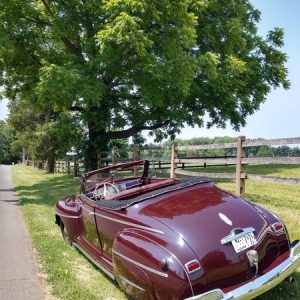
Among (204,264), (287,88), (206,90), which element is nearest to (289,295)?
(204,264)

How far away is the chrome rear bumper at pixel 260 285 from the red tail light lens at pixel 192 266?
0.87 ft

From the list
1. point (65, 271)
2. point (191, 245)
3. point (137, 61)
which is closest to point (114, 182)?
point (65, 271)

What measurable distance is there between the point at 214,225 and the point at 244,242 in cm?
34

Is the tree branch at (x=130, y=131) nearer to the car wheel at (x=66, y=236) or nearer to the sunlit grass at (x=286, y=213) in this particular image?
the sunlit grass at (x=286, y=213)

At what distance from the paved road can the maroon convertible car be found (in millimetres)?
969

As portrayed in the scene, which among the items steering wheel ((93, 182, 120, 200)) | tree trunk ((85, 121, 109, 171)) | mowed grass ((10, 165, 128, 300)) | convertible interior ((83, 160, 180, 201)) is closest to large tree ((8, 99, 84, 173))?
tree trunk ((85, 121, 109, 171))

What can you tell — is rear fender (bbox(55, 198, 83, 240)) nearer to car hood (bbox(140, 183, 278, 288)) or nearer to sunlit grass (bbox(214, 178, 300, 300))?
car hood (bbox(140, 183, 278, 288))

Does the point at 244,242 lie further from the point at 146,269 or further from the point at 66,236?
the point at 66,236

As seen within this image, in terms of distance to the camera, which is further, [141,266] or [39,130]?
[39,130]

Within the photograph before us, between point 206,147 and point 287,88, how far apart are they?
12.6 m

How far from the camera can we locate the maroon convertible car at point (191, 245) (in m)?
3.77

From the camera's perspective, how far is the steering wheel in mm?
5910

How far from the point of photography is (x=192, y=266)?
12.3 feet

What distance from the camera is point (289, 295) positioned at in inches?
178
